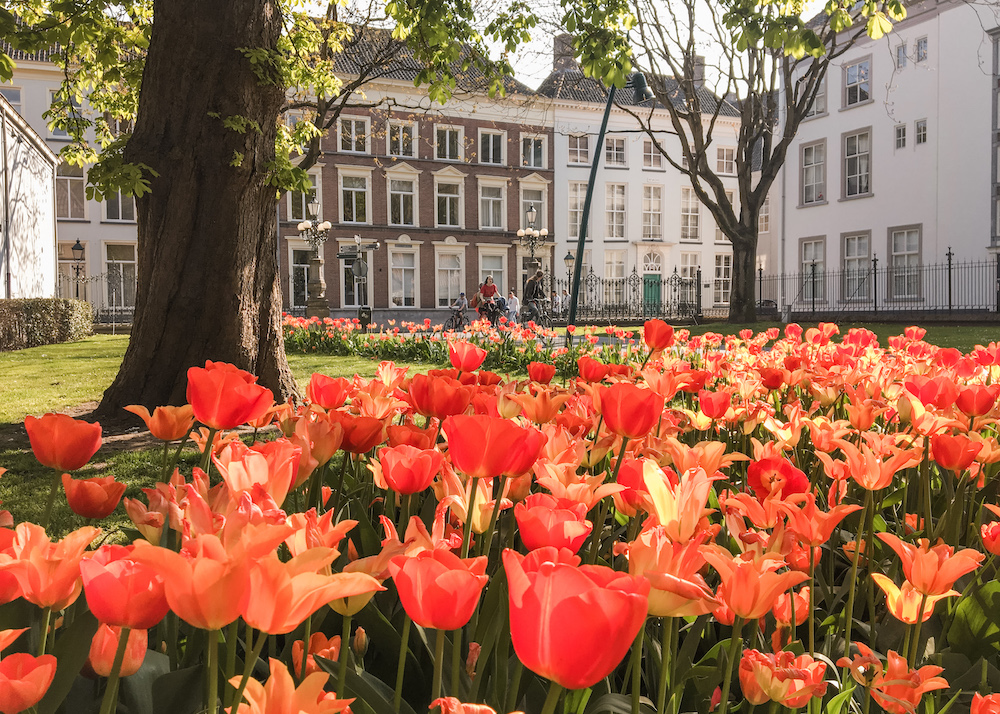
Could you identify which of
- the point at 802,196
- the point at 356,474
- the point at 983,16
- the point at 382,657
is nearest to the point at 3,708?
the point at 382,657

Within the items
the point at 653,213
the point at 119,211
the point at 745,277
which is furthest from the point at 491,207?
the point at 745,277

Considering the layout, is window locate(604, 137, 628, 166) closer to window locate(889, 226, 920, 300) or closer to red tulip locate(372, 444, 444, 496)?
window locate(889, 226, 920, 300)

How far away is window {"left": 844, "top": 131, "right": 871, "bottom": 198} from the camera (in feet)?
76.9

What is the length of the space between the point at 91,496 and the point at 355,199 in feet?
104

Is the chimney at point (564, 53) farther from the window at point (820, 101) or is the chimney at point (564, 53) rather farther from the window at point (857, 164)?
the window at point (857, 164)

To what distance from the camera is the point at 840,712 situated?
2.80 ft

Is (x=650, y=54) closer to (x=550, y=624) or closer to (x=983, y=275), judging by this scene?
(x=983, y=275)

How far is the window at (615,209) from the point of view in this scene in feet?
115

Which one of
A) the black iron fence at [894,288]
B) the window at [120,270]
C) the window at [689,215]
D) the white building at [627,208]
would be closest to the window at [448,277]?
the white building at [627,208]

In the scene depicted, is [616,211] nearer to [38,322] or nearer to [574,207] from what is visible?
[574,207]

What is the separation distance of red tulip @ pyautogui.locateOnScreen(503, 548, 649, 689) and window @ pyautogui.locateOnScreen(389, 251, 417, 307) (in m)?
31.8

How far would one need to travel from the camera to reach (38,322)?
42.7 ft

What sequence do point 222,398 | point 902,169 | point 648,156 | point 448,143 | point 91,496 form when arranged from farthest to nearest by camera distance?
point 648,156, point 448,143, point 902,169, point 222,398, point 91,496

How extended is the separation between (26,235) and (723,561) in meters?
20.5
